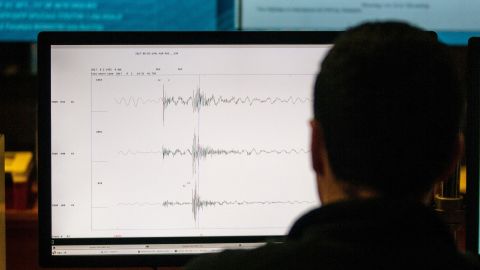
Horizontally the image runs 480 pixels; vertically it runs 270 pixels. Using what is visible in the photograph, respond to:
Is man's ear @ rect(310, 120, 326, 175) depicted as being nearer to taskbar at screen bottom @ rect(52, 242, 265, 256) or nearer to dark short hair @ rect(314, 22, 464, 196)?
dark short hair @ rect(314, 22, 464, 196)

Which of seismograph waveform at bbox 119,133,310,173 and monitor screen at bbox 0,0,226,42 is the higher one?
monitor screen at bbox 0,0,226,42

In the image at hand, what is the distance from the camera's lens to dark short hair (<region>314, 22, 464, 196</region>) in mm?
653

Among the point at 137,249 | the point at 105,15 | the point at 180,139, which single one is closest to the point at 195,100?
the point at 180,139

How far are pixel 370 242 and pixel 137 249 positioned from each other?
599 millimetres

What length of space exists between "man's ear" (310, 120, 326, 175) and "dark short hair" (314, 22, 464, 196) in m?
0.02

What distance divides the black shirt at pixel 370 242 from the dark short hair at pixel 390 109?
52mm

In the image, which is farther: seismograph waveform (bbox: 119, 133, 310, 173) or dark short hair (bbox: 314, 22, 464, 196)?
seismograph waveform (bbox: 119, 133, 310, 173)

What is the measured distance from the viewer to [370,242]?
612 mm

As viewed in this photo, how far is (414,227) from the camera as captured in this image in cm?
62

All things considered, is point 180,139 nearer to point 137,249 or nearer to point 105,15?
point 137,249

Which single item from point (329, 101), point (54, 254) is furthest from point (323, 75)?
point (54, 254)

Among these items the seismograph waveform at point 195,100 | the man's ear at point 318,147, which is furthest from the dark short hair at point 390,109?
the seismograph waveform at point 195,100

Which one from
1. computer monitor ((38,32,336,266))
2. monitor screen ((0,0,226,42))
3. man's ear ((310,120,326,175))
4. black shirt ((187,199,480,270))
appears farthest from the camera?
monitor screen ((0,0,226,42))

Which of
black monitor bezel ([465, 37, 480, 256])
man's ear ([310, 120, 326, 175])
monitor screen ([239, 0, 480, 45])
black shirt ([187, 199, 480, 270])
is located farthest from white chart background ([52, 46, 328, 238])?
monitor screen ([239, 0, 480, 45])
